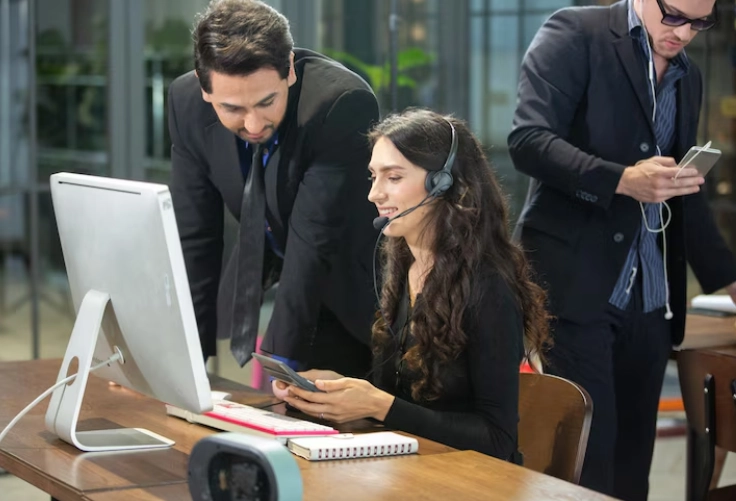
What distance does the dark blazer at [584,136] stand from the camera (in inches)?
123

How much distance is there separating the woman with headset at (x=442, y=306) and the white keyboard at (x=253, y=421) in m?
0.06

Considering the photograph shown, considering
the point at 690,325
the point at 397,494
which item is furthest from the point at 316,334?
the point at 690,325

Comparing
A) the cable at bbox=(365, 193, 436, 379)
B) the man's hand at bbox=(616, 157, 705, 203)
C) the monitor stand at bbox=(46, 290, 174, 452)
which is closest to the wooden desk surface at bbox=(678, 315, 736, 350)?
the man's hand at bbox=(616, 157, 705, 203)

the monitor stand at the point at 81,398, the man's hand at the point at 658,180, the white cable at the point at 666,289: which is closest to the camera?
the monitor stand at the point at 81,398

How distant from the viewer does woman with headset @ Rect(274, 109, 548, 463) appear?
2.33 metres

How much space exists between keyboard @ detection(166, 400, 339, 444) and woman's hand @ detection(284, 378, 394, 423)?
0.11 feet

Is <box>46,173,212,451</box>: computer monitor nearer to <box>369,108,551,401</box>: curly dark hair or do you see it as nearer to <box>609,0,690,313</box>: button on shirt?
<box>369,108,551,401</box>: curly dark hair

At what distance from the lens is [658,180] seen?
2.92 m

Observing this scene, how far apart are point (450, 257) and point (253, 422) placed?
525 mm

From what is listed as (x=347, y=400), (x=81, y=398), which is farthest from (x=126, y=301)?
(x=347, y=400)

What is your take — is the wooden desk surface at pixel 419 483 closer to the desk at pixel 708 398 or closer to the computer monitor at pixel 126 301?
the computer monitor at pixel 126 301

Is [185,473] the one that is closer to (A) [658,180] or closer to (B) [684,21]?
(A) [658,180]

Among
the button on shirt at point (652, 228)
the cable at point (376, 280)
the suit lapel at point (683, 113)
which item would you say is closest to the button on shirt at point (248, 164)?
the cable at point (376, 280)

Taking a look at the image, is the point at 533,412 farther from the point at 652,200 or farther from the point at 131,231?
the point at 131,231
